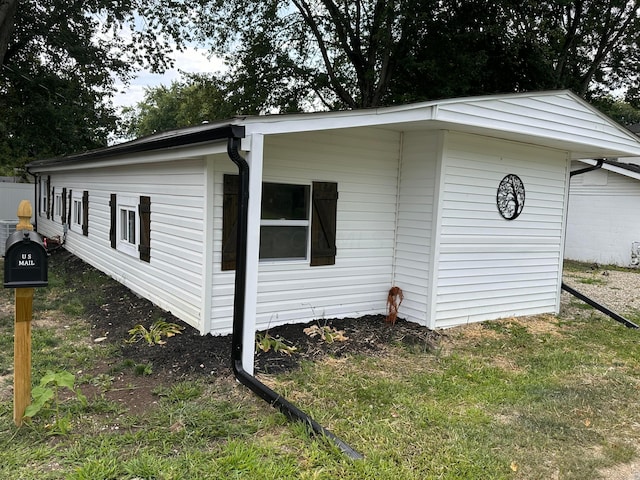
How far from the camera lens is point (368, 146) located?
5.79 meters

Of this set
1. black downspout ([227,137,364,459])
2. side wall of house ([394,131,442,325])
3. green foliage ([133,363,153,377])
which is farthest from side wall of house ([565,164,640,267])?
green foliage ([133,363,153,377])

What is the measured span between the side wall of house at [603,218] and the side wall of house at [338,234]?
10.4 metres

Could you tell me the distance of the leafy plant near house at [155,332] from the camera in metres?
4.80

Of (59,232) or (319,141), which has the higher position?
(319,141)

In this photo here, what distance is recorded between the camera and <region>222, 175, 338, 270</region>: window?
17.0ft

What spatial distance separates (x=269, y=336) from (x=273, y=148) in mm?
2047

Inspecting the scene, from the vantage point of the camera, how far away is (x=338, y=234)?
5.70m

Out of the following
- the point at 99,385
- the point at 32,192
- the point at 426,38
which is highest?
the point at 426,38

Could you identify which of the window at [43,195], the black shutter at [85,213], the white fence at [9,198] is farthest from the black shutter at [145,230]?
the white fence at [9,198]

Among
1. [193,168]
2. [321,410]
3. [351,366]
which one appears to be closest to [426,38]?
[193,168]

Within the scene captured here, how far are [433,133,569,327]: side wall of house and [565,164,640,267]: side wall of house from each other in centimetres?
782

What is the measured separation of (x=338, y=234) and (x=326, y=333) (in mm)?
1222

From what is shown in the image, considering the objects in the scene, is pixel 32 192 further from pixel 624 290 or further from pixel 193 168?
pixel 624 290

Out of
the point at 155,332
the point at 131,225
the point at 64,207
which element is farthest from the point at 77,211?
the point at 155,332
